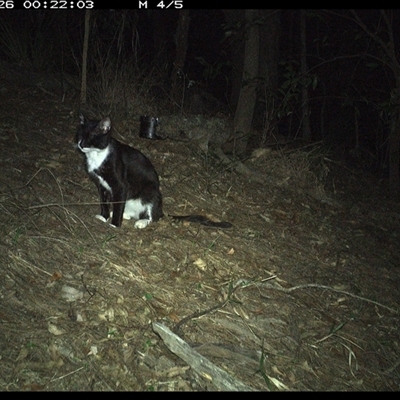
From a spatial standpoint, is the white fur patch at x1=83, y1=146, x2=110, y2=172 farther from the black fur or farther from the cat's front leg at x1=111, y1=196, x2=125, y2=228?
the cat's front leg at x1=111, y1=196, x2=125, y2=228

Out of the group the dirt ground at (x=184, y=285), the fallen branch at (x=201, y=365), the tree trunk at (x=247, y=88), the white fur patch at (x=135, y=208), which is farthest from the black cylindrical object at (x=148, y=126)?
the fallen branch at (x=201, y=365)

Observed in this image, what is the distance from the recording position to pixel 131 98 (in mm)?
7469

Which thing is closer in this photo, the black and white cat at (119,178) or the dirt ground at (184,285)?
the dirt ground at (184,285)

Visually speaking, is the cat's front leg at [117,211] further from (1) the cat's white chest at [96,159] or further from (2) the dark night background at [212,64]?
(2) the dark night background at [212,64]

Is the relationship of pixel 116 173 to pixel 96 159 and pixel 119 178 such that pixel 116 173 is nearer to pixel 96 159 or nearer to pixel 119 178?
pixel 119 178

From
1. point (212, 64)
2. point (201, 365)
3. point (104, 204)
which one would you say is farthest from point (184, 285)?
point (212, 64)

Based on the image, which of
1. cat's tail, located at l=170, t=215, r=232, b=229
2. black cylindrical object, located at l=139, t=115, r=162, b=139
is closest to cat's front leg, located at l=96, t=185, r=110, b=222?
cat's tail, located at l=170, t=215, r=232, b=229

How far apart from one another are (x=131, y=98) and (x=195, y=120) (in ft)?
3.73

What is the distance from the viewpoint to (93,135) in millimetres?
4602

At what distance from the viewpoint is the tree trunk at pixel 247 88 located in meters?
7.05

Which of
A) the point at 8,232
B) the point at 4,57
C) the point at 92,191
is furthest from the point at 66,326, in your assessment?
the point at 4,57

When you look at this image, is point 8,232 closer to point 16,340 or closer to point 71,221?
point 71,221

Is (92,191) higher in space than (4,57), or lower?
lower

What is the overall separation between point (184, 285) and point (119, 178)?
1527mm
